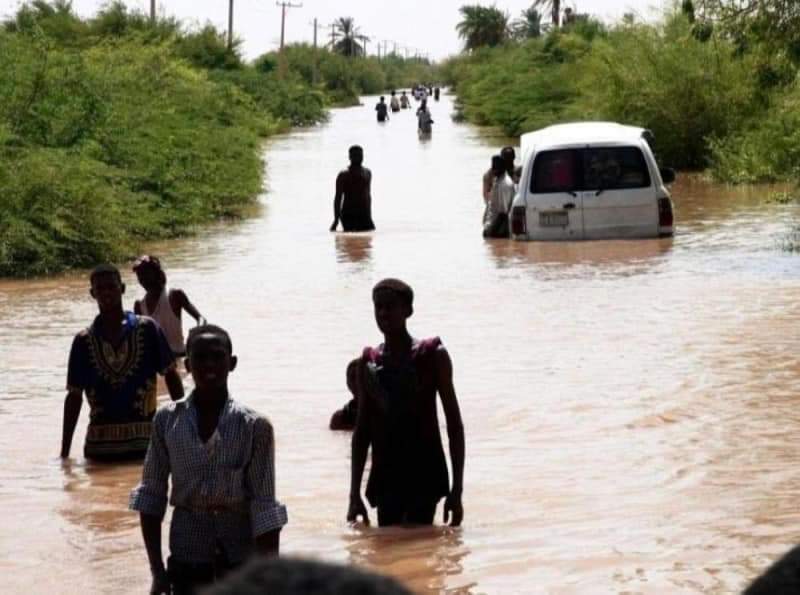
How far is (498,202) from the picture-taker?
23.8 m

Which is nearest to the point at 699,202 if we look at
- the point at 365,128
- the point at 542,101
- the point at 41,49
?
the point at 41,49

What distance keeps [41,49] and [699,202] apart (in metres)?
10.7

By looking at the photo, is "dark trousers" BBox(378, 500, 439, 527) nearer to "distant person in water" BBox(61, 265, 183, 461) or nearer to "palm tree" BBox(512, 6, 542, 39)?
"distant person in water" BBox(61, 265, 183, 461)

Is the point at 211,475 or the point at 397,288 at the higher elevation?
the point at 397,288

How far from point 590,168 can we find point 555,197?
1.92ft

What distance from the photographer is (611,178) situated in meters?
21.7

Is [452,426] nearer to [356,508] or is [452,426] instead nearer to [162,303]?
[356,508]

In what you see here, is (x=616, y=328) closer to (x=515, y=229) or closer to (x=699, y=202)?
(x=515, y=229)

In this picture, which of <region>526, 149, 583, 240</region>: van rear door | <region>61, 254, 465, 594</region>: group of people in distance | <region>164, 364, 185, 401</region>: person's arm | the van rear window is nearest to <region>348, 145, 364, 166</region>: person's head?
<region>526, 149, 583, 240</region>: van rear door

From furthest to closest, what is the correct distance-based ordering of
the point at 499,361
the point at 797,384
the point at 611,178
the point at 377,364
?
the point at 611,178 → the point at 499,361 → the point at 797,384 → the point at 377,364

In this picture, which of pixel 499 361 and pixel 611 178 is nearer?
pixel 499 361

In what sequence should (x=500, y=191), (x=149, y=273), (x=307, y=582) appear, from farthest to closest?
(x=500, y=191) → (x=149, y=273) → (x=307, y=582)

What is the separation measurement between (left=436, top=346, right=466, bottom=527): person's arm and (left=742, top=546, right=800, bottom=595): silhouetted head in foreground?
17.6 ft

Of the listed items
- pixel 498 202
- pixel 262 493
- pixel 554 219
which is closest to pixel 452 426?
pixel 262 493
